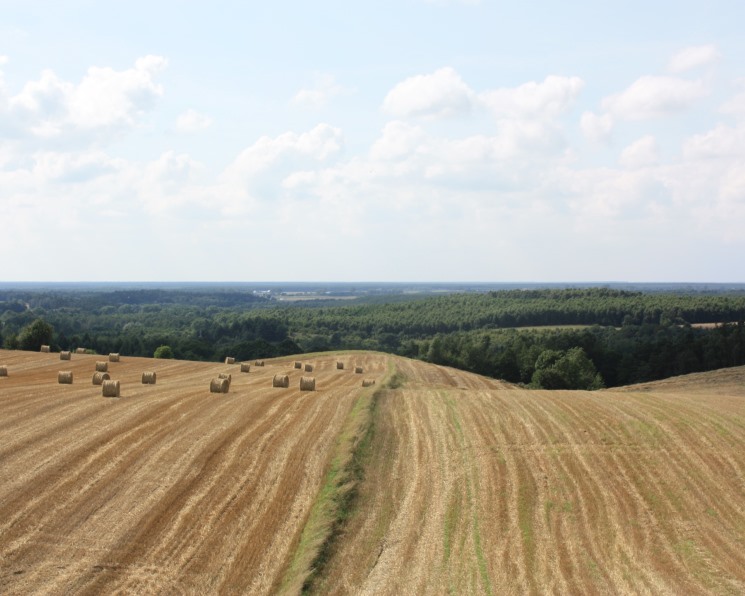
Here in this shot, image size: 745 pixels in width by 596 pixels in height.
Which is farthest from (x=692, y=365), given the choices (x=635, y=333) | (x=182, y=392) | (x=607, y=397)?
(x=182, y=392)

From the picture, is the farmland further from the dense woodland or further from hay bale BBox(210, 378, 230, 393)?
the dense woodland

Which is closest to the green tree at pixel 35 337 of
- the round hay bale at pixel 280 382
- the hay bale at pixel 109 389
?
the round hay bale at pixel 280 382

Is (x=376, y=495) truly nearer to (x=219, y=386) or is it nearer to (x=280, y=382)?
(x=219, y=386)

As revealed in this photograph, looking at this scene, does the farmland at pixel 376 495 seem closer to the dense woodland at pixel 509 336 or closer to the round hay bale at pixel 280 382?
the round hay bale at pixel 280 382

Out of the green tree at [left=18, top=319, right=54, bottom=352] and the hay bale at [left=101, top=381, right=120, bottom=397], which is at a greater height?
the hay bale at [left=101, top=381, right=120, bottom=397]

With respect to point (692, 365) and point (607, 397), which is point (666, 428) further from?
point (692, 365)

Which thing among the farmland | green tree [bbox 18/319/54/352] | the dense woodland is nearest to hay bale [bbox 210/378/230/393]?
the farmland
